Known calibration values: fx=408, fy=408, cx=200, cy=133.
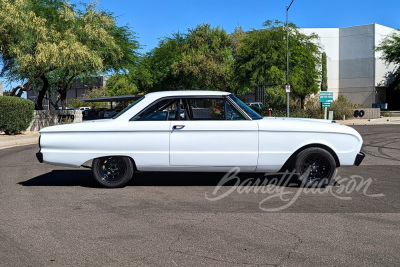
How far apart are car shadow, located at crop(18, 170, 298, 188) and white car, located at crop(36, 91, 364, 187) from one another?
69 centimetres

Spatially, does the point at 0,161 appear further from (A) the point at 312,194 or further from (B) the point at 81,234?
(A) the point at 312,194

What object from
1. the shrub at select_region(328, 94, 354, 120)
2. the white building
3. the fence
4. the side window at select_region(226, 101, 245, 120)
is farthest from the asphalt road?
the white building

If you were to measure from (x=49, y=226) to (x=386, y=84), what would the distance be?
54312 mm

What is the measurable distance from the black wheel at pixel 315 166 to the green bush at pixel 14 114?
17330 mm

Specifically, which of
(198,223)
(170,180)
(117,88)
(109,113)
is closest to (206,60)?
(109,113)

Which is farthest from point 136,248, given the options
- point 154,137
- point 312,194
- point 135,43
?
point 135,43

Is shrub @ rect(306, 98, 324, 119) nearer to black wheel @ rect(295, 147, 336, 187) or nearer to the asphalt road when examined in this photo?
the asphalt road

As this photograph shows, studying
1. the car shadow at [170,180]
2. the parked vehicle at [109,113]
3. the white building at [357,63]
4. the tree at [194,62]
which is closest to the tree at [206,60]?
the tree at [194,62]

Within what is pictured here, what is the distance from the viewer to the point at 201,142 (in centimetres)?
702

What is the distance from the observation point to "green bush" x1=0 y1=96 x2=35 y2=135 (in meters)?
20.2

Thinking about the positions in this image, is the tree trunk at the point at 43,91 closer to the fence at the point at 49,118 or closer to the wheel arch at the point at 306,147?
the fence at the point at 49,118

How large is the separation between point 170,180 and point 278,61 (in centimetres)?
2426

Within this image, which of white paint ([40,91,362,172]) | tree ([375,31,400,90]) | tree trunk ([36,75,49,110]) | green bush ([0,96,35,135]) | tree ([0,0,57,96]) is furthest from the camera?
tree ([375,31,400,90])

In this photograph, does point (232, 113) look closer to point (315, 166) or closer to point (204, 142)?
point (204, 142)
